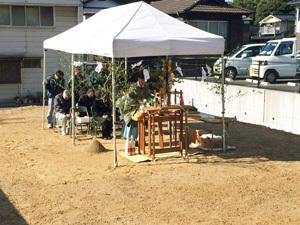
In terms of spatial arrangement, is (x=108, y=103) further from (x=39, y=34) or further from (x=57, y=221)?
(x=39, y=34)

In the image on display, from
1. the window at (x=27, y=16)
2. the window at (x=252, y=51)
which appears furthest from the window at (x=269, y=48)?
the window at (x=27, y=16)

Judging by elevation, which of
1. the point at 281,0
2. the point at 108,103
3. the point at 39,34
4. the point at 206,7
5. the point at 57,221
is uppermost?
the point at 281,0

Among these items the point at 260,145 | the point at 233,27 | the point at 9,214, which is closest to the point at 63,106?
the point at 260,145

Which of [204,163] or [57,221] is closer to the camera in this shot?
[57,221]

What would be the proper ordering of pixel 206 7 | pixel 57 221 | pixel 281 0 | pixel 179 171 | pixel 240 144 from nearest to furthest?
pixel 57 221
pixel 179 171
pixel 240 144
pixel 206 7
pixel 281 0

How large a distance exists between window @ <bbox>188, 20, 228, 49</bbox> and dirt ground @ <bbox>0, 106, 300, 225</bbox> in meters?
21.9

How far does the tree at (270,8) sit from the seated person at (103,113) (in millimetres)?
47901

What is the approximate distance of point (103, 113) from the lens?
11367 millimetres

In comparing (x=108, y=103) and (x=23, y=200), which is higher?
(x=108, y=103)

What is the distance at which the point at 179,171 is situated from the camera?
26.8 ft

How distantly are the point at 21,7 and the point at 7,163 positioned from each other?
12.0 metres

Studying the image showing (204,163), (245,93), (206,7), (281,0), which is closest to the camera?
(204,163)

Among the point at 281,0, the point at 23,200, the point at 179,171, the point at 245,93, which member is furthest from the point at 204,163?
the point at 281,0

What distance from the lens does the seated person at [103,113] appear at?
11.0m
